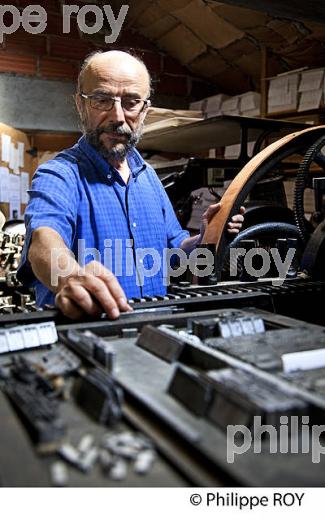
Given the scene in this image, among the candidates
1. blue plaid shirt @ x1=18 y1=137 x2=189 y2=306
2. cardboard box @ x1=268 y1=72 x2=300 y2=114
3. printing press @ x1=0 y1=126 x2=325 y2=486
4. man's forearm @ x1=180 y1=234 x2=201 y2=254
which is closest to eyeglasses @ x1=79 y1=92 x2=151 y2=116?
blue plaid shirt @ x1=18 y1=137 x2=189 y2=306

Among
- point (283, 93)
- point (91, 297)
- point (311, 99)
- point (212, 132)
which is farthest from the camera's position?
point (283, 93)

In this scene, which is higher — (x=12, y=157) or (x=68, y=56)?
(x=68, y=56)

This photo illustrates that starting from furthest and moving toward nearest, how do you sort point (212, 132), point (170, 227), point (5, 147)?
point (5, 147)
point (212, 132)
point (170, 227)

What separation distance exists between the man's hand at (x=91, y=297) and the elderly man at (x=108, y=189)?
1.92 feet

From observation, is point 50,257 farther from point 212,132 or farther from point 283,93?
point 283,93

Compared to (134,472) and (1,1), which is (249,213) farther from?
(1,1)

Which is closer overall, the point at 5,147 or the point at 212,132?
the point at 212,132

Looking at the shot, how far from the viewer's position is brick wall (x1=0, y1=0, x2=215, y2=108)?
16.2 feet

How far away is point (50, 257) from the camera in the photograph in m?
1.35

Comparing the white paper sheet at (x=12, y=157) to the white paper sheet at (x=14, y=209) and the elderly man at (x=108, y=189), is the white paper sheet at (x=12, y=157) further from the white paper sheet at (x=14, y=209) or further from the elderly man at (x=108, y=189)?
the elderly man at (x=108, y=189)

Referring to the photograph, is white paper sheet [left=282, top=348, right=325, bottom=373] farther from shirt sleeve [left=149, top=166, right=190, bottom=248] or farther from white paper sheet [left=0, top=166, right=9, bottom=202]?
white paper sheet [left=0, top=166, right=9, bottom=202]

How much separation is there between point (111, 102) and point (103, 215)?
0.39 m

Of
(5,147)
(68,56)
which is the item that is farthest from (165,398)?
(68,56)

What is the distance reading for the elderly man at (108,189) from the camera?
170 cm
